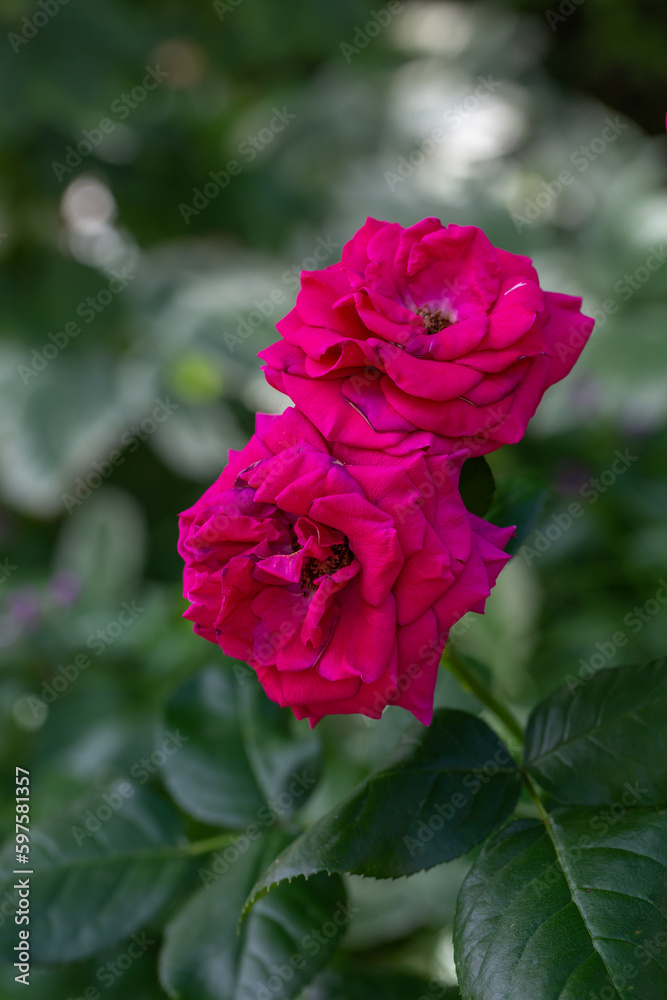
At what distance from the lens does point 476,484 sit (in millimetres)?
526

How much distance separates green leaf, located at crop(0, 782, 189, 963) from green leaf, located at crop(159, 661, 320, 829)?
0.15ft

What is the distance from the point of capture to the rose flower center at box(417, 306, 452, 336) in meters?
0.53

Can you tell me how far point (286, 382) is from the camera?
0.49 metres

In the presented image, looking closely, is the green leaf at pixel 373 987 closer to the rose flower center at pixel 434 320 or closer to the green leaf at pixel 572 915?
the green leaf at pixel 572 915

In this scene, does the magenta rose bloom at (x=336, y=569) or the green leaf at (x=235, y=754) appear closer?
the magenta rose bloom at (x=336, y=569)

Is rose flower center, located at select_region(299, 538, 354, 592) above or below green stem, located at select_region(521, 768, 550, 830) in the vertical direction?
above

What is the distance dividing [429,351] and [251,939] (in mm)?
448

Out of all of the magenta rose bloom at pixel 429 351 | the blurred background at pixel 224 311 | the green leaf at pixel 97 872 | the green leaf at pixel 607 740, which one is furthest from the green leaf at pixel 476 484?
the green leaf at pixel 97 872

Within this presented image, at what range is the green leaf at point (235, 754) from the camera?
71 cm

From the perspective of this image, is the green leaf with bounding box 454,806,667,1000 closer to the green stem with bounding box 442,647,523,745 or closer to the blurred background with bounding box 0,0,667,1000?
the green stem with bounding box 442,647,523,745

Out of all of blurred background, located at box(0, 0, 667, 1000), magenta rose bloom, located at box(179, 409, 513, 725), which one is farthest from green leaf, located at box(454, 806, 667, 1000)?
blurred background, located at box(0, 0, 667, 1000)

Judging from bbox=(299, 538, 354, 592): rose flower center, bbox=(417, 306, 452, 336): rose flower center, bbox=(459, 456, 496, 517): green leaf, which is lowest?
bbox=(459, 456, 496, 517): green leaf

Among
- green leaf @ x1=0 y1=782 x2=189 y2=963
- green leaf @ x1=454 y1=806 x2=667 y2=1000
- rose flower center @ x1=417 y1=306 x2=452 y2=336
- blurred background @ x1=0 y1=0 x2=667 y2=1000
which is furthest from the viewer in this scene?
blurred background @ x1=0 y1=0 x2=667 y2=1000

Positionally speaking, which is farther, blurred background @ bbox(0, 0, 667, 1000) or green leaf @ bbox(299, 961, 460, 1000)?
blurred background @ bbox(0, 0, 667, 1000)
